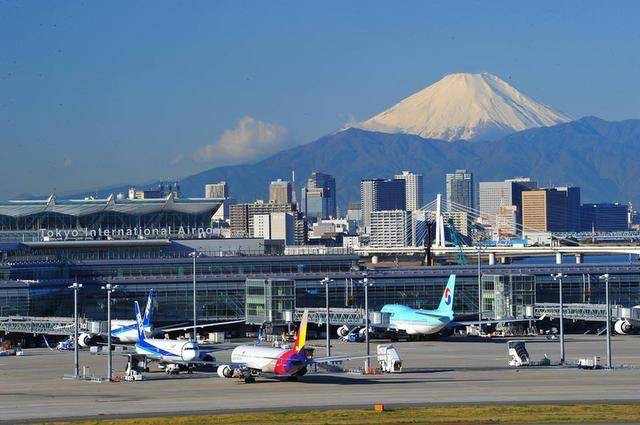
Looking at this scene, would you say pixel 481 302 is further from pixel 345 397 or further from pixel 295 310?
pixel 345 397

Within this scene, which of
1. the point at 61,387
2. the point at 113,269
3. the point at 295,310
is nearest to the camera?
the point at 61,387

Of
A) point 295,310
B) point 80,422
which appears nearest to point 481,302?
point 295,310

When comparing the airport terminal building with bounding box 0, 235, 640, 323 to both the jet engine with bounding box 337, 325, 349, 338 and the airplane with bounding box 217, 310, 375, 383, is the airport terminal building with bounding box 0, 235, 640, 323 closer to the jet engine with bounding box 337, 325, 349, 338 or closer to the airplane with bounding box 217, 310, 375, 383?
the jet engine with bounding box 337, 325, 349, 338

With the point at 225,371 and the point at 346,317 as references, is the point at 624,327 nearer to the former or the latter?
the point at 346,317

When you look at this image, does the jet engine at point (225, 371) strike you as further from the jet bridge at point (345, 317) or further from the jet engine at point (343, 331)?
the jet engine at point (343, 331)

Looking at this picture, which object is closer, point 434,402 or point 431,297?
point 434,402

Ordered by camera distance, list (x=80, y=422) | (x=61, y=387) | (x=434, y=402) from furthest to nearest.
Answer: (x=61, y=387)
(x=434, y=402)
(x=80, y=422)

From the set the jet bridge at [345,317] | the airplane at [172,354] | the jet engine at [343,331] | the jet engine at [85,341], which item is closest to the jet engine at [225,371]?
the airplane at [172,354]
